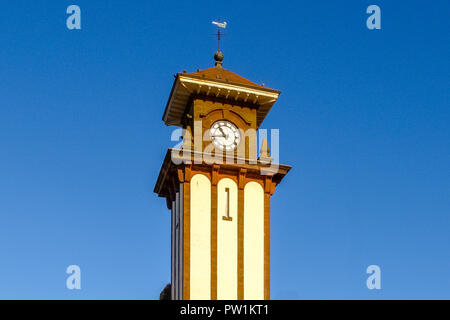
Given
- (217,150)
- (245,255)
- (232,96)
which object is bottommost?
(245,255)

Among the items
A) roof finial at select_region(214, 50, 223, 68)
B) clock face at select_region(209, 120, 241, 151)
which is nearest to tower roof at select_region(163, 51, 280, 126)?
roof finial at select_region(214, 50, 223, 68)

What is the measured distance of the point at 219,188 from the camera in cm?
3884

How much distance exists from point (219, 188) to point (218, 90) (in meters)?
5.10

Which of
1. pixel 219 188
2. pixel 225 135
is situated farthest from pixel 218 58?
pixel 219 188

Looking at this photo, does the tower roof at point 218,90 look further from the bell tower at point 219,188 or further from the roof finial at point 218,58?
the roof finial at point 218,58

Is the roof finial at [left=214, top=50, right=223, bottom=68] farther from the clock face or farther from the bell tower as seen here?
the clock face

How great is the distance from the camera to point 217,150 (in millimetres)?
39938

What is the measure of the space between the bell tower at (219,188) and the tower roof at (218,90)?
0.16 feet

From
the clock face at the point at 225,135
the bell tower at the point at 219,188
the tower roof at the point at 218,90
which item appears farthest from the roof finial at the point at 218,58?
the clock face at the point at 225,135

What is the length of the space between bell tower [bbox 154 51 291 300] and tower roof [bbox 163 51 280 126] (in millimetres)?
49
